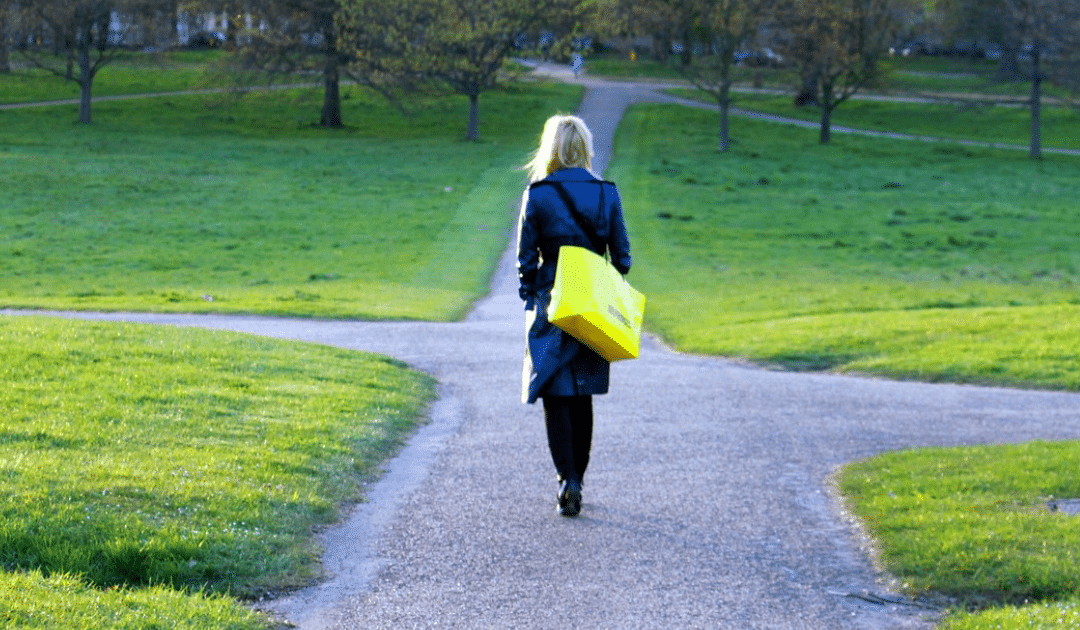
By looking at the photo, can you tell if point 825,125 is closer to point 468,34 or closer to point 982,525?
point 468,34

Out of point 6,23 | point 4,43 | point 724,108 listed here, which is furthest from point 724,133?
point 4,43

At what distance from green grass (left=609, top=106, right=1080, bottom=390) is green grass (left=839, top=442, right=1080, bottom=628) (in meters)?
5.26

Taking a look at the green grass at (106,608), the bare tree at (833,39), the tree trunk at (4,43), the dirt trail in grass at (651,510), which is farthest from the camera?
the bare tree at (833,39)

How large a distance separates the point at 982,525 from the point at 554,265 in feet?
8.76

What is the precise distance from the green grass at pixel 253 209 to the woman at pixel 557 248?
11.0 meters

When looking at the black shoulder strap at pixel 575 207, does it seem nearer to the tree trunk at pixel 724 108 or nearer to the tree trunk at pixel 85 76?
the tree trunk at pixel 724 108

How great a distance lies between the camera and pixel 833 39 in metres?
50.8

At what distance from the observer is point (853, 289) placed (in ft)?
69.8

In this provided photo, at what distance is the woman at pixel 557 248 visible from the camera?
671 centimetres

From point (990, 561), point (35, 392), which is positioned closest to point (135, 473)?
point (35, 392)

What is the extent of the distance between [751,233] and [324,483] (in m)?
24.4

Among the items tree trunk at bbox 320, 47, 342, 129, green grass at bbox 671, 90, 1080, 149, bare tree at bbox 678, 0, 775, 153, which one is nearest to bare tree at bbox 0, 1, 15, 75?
tree trunk at bbox 320, 47, 342, 129

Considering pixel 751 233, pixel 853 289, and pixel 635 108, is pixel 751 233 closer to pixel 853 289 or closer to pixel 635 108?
pixel 853 289

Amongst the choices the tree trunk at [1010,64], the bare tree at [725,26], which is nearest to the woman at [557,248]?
the bare tree at [725,26]
